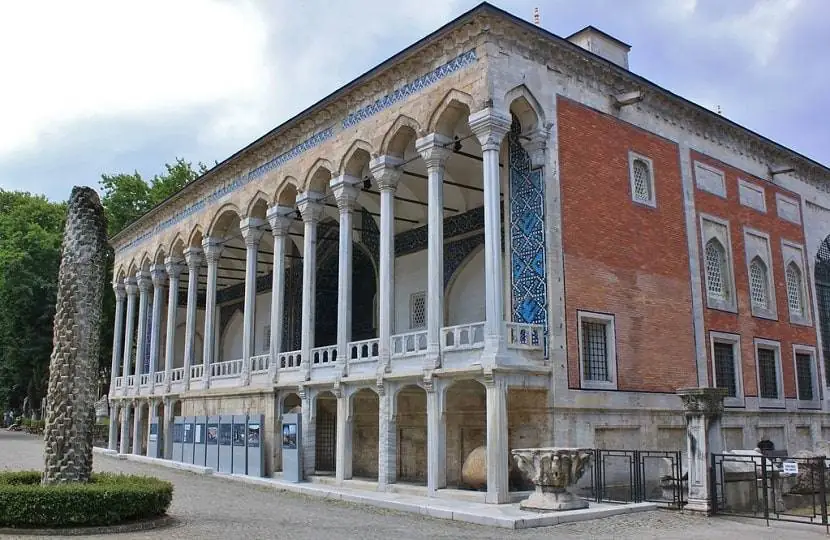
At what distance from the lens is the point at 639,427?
676 inches

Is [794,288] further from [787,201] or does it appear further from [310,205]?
[310,205]

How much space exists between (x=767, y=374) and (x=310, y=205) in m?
13.8

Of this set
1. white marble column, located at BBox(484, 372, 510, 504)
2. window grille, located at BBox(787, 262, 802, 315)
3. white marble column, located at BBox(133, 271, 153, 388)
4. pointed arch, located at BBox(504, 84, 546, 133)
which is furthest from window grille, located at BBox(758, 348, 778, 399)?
white marble column, located at BBox(133, 271, 153, 388)

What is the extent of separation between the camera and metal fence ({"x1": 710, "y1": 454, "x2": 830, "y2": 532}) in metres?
12.3

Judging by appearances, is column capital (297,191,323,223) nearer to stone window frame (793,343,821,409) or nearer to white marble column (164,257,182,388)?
white marble column (164,257,182,388)

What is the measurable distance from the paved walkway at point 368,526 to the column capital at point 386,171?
7.25 m

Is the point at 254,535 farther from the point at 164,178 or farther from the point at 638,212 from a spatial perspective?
the point at 164,178

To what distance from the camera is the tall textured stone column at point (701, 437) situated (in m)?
13.1

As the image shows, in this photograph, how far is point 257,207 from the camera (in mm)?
23875

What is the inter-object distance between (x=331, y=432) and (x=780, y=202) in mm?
15537

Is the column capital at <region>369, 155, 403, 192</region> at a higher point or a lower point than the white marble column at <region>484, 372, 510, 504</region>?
higher

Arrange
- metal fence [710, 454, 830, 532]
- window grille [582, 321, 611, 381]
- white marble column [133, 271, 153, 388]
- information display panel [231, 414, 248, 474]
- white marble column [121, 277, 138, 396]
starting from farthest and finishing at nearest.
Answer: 1. white marble column [121, 277, 138, 396]
2. white marble column [133, 271, 153, 388]
3. information display panel [231, 414, 248, 474]
4. window grille [582, 321, 611, 381]
5. metal fence [710, 454, 830, 532]

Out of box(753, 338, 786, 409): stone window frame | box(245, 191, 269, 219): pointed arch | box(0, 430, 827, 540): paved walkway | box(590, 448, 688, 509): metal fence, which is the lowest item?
box(0, 430, 827, 540): paved walkway

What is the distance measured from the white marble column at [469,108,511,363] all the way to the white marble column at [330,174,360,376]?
15.3ft
